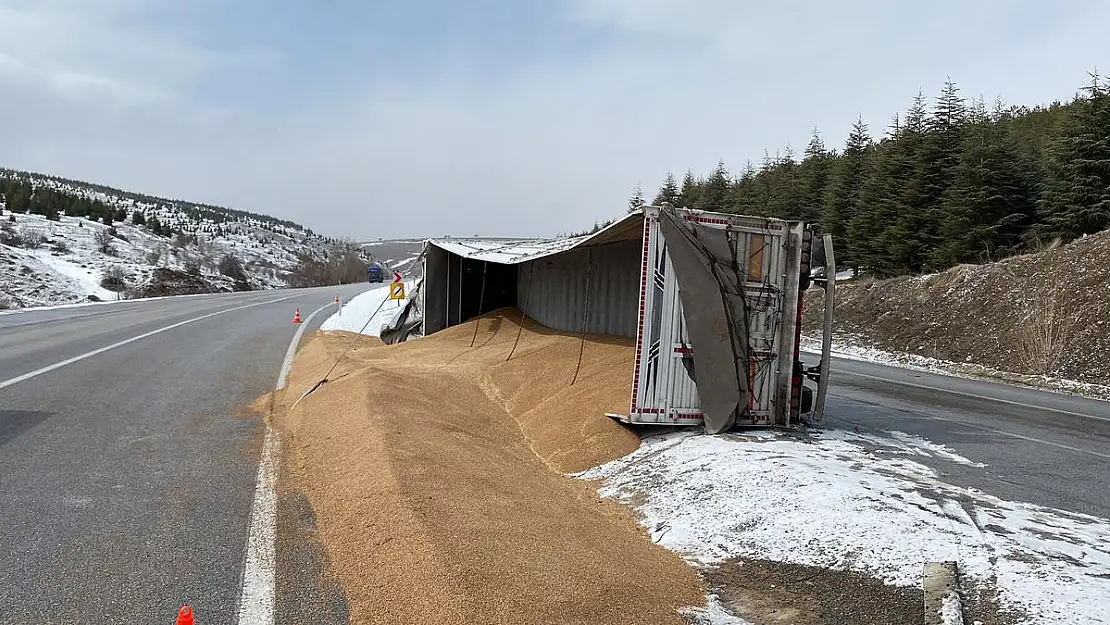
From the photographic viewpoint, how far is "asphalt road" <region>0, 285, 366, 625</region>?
3896 millimetres

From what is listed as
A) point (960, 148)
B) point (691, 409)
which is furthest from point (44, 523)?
point (960, 148)

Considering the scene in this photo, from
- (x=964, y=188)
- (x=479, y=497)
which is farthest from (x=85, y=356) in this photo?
(x=964, y=188)

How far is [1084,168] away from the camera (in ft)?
70.5

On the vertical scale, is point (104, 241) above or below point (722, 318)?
above

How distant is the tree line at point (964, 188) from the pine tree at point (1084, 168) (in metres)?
0.03

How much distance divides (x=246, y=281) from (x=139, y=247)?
34.8 feet

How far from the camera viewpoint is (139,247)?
6450 centimetres

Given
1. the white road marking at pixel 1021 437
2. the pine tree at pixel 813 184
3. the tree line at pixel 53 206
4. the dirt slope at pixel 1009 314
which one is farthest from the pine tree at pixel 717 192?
the tree line at pixel 53 206

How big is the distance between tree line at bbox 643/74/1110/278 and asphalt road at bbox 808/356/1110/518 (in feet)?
36.8

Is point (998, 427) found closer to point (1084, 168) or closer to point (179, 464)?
point (179, 464)

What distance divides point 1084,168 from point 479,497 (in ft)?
77.0

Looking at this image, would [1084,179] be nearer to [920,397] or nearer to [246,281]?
[920,397]

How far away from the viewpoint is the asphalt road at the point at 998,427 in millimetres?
6242

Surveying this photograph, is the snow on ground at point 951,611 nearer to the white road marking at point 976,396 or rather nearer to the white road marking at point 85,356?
the white road marking at point 976,396
